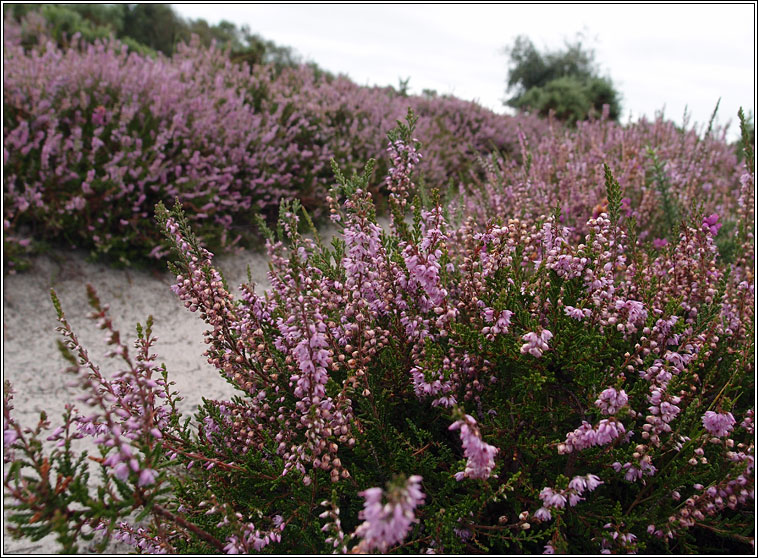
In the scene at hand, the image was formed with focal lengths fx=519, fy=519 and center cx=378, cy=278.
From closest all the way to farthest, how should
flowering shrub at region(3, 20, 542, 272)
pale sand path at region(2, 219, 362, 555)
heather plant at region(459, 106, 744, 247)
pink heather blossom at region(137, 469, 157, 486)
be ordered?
pink heather blossom at region(137, 469, 157, 486)
pale sand path at region(2, 219, 362, 555)
heather plant at region(459, 106, 744, 247)
flowering shrub at region(3, 20, 542, 272)

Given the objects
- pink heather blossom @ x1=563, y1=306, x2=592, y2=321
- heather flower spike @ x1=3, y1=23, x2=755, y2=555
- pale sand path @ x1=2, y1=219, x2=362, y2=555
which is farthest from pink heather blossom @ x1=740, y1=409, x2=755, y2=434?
pale sand path @ x1=2, y1=219, x2=362, y2=555

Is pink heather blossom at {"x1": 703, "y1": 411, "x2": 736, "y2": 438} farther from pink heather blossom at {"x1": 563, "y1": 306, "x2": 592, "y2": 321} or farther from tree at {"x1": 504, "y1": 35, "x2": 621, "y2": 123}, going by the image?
tree at {"x1": 504, "y1": 35, "x2": 621, "y2": 123}

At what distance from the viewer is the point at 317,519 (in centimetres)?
150

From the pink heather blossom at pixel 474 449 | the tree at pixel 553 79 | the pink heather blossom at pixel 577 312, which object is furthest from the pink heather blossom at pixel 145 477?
the tree at pixel 553 79

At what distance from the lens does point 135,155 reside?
471cm

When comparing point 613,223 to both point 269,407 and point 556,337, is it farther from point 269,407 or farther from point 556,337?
point 269,407

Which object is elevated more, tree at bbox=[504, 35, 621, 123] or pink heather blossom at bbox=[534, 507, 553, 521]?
tree at bbox=[504, 35, 621, 123]

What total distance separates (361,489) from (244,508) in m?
0.45

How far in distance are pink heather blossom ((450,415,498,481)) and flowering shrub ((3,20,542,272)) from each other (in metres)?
3.93

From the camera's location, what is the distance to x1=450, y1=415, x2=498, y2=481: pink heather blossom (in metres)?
1.10

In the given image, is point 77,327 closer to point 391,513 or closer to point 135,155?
point 135,155

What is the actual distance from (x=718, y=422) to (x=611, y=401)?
34cm

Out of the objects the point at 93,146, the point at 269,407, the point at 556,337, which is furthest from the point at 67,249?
the point at 556,337

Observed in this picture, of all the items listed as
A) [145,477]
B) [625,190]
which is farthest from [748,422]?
[625,190]
